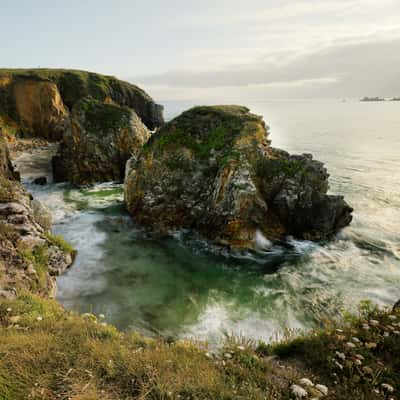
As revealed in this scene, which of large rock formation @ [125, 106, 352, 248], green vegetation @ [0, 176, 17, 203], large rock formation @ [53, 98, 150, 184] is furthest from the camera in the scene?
large rock formation @ [53, 98, 150, 184]

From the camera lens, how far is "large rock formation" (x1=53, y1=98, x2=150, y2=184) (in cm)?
2852

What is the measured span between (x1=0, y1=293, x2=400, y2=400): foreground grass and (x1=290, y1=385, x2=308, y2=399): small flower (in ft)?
A: 0.32

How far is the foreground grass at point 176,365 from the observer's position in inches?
166

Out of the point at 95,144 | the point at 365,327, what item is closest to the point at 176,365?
the point at 365,327

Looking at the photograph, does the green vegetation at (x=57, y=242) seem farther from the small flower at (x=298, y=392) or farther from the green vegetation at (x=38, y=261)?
the small flower at (x=298, y=392)

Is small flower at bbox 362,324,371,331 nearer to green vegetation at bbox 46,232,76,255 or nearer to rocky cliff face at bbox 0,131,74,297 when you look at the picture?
rocky cliff face at bbox 0,131,74,297

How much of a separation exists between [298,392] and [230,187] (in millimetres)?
12901

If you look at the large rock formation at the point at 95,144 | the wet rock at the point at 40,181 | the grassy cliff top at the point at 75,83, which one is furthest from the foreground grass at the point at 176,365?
the grassy cliff top at the point at 75,83

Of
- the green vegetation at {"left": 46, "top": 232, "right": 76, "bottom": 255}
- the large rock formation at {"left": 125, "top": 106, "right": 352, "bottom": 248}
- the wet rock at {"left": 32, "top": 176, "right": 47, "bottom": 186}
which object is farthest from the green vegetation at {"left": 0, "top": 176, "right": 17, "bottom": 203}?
the wet rock at {"left": 32, "top": 176, "right": 47, "bottom": 186}

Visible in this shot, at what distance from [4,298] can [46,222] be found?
385 inches

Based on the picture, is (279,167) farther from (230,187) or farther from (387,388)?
(387,388)

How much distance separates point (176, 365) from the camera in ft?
16.1

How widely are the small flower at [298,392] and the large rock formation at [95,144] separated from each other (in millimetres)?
27422

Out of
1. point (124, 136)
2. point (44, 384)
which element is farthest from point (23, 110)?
point (44, 384)
